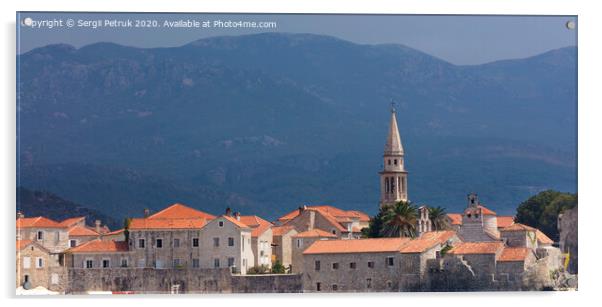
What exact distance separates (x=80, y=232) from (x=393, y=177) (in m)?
17.2

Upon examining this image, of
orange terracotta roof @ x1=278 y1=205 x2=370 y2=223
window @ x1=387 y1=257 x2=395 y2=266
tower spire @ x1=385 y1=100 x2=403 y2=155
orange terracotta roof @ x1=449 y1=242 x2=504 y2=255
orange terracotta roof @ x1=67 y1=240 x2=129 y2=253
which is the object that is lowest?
window @ x1=387 y1=257 x2=395 y2=266

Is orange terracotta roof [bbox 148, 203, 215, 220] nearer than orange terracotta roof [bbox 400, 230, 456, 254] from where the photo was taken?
No

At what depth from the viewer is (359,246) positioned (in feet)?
290

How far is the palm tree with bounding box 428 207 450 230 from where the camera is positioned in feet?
317

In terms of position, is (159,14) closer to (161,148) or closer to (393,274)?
(393,274)

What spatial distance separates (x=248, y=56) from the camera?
9888 cm

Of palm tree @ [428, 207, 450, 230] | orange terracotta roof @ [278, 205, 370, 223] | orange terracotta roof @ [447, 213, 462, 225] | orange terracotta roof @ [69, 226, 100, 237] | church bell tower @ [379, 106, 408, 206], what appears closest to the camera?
palm tree @ [428, 207, 450, 230]

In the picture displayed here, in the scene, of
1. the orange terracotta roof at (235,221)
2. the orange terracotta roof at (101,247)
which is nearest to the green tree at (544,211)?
the orange terracotta roof at (235,221)

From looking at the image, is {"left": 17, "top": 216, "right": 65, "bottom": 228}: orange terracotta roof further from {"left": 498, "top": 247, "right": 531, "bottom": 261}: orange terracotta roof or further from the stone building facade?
{"left": 498, "top": 247, "right": 531, "bottom": 261}: orange terracotta roof

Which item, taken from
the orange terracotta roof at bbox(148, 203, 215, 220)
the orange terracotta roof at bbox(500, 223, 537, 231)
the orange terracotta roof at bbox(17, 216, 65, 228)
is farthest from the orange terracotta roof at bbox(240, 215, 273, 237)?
the orange terracotta roof at bbox(500, 223, 537, 231)

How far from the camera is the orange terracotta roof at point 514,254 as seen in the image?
84250mm

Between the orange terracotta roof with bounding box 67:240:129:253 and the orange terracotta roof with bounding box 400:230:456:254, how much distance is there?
1376cm

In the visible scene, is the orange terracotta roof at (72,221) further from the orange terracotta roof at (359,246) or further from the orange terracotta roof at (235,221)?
the orange terracotta roof at (359,246)

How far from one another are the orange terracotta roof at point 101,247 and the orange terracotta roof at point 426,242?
45.1ft
